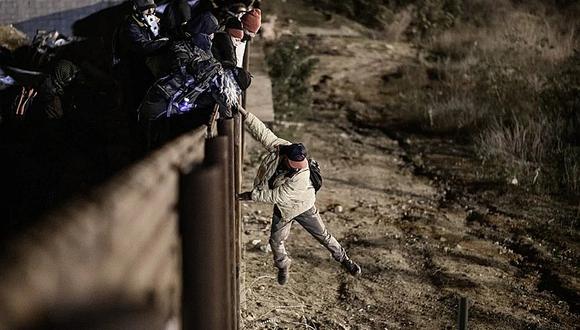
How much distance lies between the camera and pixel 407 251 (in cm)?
705

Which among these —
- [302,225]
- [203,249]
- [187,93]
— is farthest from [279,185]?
[203,249]

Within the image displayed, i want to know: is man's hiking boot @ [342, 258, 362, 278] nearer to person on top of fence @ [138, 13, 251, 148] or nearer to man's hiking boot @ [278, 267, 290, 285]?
man's hiking boot @ [278, 267, 290, 285]

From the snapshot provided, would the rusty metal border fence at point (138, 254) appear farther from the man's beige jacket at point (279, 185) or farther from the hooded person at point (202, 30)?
the hooded person at point (202, 30)

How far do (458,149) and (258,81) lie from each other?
3060 millimetres

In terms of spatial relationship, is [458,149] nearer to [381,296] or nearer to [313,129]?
[313,129]

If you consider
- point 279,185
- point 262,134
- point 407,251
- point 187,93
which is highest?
point 187,93

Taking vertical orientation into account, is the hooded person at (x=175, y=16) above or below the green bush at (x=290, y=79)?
above

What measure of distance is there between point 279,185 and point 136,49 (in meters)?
2.12

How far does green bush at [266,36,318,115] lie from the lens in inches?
449

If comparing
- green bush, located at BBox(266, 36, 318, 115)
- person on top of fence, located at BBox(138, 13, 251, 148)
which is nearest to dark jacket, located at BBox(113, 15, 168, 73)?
person on top of fence, located at BBox(138, 13, 251, 148)

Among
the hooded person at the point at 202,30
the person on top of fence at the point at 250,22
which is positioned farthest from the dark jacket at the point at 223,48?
the person on top of fence at the point at 250,22

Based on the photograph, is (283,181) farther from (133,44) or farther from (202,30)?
(133,44)

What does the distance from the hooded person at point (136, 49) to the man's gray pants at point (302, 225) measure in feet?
5.82

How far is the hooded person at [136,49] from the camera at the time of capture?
20.7ft
